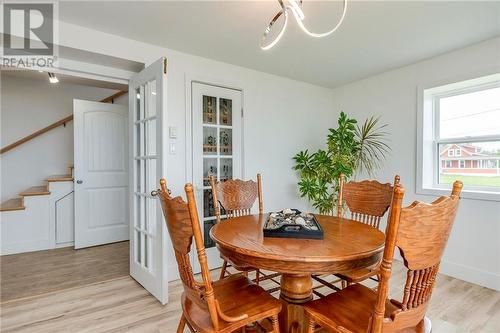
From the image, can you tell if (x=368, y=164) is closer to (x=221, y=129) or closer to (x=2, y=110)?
(x=221, y=129)

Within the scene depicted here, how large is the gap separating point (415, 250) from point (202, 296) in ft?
2.91

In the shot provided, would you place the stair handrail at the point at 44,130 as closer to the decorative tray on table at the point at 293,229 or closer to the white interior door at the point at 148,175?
the white interior door at the point at 148,175

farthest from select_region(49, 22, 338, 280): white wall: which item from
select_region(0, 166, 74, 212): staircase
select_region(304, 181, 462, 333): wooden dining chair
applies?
select_region(0, 166, 74, 212): staircase

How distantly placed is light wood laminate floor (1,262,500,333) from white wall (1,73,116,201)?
2565 mm

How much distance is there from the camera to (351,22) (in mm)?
2221

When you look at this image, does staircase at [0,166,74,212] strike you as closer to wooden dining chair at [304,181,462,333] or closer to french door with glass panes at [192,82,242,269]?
french door with glass panes at [192,82,242,269]

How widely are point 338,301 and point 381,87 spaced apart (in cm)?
305

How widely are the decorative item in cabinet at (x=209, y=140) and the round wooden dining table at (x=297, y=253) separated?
1.38 meters

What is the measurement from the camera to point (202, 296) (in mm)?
1163

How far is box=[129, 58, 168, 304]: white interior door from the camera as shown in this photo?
217 cm

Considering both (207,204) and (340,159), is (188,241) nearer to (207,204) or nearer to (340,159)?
(207,204)

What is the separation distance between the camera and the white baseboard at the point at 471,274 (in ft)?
8.17

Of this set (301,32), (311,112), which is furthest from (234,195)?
(311,112)

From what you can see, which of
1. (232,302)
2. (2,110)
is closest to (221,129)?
(232,302)
